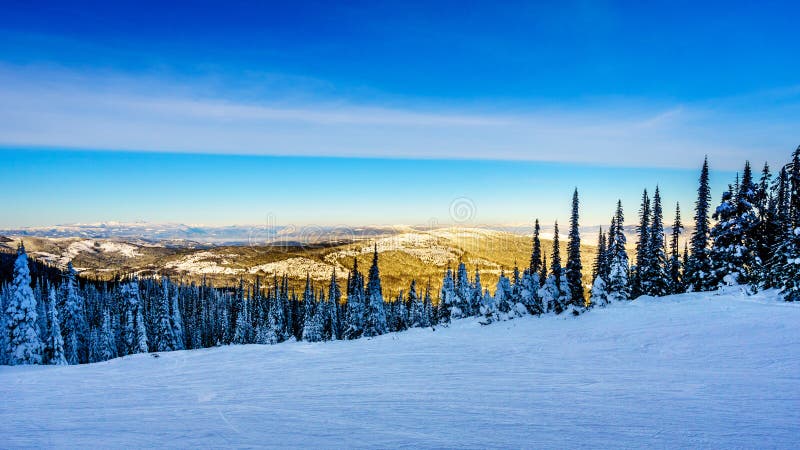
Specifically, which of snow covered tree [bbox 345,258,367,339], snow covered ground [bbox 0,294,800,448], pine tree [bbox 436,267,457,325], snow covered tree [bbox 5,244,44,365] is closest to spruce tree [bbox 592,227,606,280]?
pine tree [bbox 436,267,457,325]

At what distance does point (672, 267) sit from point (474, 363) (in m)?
47.2

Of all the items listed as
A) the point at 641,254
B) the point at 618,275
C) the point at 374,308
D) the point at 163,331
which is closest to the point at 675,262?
the point at 641,254

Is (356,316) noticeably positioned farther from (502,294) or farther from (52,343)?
(52,343)

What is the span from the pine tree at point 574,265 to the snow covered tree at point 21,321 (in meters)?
45.4

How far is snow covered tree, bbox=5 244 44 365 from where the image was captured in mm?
32969

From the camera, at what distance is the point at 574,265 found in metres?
42.2

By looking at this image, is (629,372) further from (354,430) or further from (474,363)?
(354,430)

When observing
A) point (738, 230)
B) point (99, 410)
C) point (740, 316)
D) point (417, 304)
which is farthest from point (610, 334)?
point (417, 304)

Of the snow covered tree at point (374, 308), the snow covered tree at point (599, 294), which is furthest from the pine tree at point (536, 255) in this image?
the snow covered tree at point (374, 308)

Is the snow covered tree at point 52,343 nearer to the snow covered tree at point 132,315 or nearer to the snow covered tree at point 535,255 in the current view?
the snow covered tree at point 132,315

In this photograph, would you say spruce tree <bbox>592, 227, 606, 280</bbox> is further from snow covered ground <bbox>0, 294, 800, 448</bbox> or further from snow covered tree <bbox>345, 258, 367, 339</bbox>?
snow covered ground <bbox>0, 294, 800, 448</bbox>

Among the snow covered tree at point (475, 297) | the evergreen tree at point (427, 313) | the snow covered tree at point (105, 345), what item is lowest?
the evergreen tree at point (427, 313)

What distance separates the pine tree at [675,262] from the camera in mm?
48188

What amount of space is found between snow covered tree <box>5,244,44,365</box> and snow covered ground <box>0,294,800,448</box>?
2197 cm
